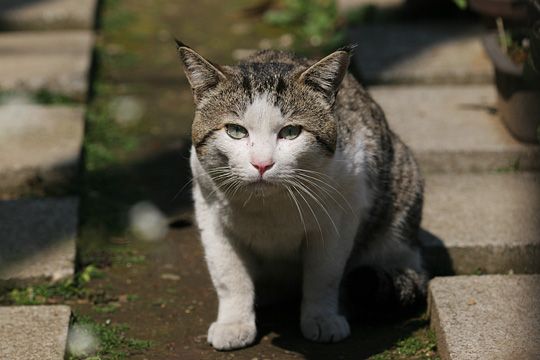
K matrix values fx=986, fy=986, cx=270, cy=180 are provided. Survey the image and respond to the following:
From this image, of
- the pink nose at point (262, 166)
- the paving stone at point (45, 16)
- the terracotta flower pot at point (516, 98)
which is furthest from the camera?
the paving stone at point (45, 16)

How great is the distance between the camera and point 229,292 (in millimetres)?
4008

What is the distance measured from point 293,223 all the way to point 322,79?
0.57 meters

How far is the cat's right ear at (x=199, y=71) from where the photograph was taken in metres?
3.64

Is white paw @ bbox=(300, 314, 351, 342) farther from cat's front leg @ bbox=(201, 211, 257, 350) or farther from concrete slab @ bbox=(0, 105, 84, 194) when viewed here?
concrete slab @ bbox=(0, 105, 84, 194)

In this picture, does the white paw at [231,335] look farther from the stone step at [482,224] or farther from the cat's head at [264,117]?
the stone step at [482,224]

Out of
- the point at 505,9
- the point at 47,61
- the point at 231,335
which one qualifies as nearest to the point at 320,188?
the point at 231,335

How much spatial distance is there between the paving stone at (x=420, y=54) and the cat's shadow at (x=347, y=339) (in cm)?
242

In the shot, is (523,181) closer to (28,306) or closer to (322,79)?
(322,79)

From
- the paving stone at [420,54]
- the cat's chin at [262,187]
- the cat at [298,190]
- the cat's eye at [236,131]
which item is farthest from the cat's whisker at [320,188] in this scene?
the paving stone at [420,54]

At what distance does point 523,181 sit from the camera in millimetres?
5160

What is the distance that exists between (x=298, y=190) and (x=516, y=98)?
217 centimetres

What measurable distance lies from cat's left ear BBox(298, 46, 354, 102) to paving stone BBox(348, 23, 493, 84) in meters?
2.56

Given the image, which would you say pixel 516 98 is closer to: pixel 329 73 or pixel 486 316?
pixel 486 316

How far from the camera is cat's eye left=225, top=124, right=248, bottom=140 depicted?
3574 millimetres
